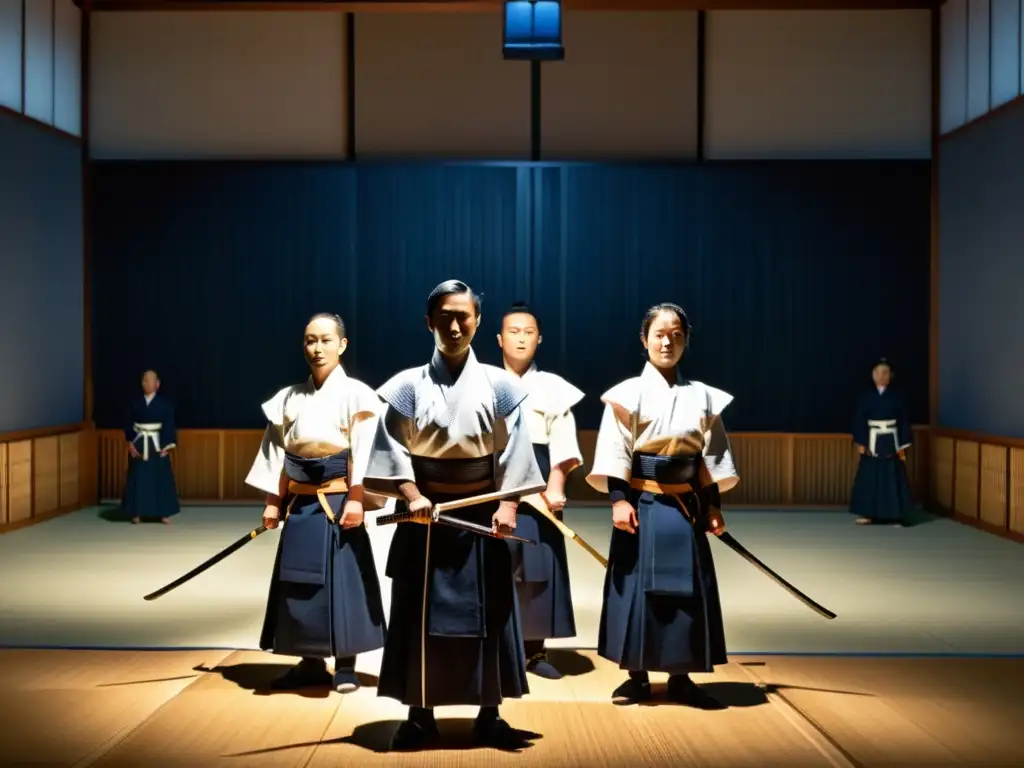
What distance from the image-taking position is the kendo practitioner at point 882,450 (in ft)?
26.4

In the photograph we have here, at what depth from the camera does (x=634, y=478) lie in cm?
364

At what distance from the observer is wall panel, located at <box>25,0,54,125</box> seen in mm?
8000

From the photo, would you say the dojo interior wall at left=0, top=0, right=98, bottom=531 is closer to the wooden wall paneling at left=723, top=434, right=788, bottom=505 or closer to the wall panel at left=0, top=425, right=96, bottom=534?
the wall panel at left=0, top=425, right=96, bottom=534

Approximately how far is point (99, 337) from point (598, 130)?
169 inches

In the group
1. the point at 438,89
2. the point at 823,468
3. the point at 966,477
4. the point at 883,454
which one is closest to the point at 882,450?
the point at 883,454

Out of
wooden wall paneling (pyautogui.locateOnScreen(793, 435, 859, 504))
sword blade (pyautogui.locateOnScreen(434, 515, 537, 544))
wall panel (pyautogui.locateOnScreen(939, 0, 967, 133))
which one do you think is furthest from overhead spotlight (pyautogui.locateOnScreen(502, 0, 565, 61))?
sword blade (pyautogui.locateOnScreen(434, 515, 537, 544))

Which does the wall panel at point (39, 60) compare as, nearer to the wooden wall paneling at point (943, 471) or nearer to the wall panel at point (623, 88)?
the wall panel at point (623, 88)

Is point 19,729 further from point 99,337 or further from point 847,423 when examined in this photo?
point 847,423

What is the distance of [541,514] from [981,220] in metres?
5.30

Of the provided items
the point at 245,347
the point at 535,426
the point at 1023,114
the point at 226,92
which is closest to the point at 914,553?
the point at 1023,114

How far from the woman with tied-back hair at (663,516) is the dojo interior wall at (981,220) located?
4.59 metres

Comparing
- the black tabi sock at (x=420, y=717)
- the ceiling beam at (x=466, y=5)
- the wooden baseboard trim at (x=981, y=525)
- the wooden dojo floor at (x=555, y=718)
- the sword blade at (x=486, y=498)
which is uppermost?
the ceiling beam at (x=466, y=5)

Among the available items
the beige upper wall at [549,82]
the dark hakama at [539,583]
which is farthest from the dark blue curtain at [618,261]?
the dark hakama at [539,583]

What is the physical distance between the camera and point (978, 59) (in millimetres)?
8047
